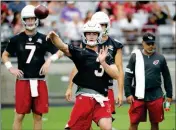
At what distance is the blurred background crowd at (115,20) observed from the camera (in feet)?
52.6

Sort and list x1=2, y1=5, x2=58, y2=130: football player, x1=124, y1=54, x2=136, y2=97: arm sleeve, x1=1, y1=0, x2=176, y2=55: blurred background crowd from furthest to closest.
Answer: x1=1, y1=0, x2=176, y2=55: blurred background crowd < x1=2, y1=5, x2=58, y2=130: football player < x1=124, y1=54, x2=136, y2=97: arm sleeve

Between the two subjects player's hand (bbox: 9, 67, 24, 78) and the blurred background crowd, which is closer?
player's hand (bbox: 9, 67, 24, 78)

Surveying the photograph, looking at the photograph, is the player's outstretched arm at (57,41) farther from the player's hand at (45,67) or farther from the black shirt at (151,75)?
the black shirt at (151,75)

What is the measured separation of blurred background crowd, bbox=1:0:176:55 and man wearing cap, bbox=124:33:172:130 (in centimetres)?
630

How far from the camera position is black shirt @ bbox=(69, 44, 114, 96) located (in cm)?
805

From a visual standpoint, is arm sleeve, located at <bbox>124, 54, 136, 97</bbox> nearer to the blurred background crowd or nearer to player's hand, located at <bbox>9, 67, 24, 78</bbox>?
player's hand, located at <bbox>9, 67, 24, 78</bbox>

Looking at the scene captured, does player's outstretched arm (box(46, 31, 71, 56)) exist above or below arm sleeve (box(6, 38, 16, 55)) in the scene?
above

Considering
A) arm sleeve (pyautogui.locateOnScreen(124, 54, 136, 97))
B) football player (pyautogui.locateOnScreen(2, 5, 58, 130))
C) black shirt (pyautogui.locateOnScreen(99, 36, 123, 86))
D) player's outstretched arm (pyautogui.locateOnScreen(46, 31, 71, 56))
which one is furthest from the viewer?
football player (pyautogui.locateOnScreen(2, 5, 58, 130))

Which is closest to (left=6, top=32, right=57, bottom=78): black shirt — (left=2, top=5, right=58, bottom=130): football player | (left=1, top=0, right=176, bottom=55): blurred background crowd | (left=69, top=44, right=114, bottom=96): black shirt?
(left=2, top=5, right=58, bottom=130): football player

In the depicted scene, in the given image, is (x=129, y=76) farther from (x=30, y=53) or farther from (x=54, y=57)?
(x=30, y=53)

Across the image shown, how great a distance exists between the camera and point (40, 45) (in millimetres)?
9984

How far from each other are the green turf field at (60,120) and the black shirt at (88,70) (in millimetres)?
3854

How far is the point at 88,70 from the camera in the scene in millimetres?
8086

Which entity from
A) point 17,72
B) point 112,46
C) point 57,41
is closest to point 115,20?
point 17,72
